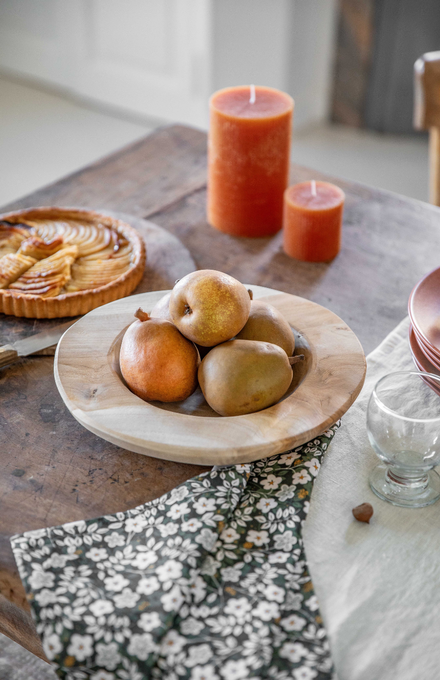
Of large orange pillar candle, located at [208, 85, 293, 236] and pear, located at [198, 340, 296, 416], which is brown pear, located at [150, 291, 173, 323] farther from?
large orange pillar candle, located at [208, 85, 293, 236]

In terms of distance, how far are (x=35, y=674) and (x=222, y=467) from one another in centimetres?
→ 53

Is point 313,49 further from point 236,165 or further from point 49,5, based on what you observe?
point 236,165

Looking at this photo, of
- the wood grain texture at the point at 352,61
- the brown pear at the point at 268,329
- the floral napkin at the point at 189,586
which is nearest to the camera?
the floral napkin at the point at 189,586

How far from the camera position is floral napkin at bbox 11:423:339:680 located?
572mm

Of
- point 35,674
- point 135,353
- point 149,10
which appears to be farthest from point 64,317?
point 149,10

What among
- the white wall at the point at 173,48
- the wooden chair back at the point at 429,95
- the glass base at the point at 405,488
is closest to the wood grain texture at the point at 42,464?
the glass base at the point at 405,488

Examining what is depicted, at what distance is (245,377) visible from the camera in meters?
0.73

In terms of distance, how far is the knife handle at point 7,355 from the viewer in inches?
35.8

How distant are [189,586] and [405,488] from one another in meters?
0.28

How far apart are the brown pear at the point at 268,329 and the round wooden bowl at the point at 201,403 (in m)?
0.04

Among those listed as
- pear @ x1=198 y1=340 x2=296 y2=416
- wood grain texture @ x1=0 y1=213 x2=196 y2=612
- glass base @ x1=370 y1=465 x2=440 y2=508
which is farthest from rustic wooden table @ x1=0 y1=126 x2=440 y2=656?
glass base @ x1=370 y1=465 x2=440 y2=508

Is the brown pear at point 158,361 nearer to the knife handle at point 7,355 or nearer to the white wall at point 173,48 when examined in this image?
the knife handle at point 7,355

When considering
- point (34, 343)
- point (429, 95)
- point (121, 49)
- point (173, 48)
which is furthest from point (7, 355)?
point (121, 49)

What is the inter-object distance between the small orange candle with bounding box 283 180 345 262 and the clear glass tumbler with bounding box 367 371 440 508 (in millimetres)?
446
